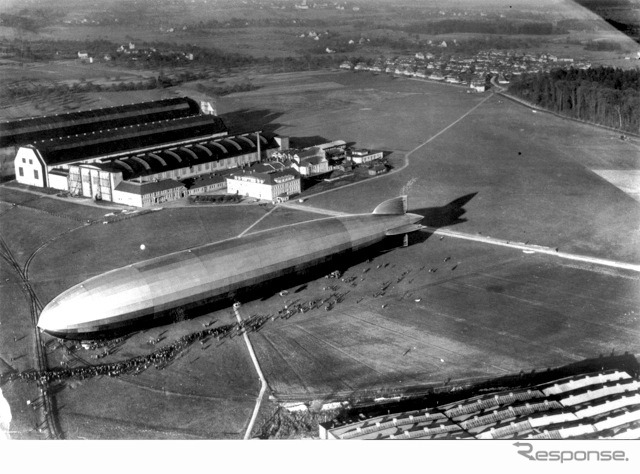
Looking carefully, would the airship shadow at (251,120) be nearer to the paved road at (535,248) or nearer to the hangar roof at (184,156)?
the hangar roof at (184,156)

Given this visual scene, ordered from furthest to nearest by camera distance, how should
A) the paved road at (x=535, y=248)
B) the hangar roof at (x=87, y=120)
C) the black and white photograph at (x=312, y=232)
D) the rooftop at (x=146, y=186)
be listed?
the hangar roof at (x=87, y=120) < the rooftop at (x=146, y=186) < the paved road at (x=535, y=248) < the black and white photograph at (x=312, y=232)

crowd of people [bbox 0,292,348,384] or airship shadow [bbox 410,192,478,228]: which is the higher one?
airship shadow [bbox 410,192,478,228]

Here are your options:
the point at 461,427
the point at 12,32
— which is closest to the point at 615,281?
the point at 461,427

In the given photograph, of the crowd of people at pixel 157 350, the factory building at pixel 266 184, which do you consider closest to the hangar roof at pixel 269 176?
the factory building at pixel 266 184

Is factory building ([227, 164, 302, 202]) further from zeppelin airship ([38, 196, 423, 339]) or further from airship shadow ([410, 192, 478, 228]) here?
zeppelin airship ([38, 196, 423, 339])

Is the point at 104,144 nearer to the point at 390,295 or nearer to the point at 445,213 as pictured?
the point at 445,213

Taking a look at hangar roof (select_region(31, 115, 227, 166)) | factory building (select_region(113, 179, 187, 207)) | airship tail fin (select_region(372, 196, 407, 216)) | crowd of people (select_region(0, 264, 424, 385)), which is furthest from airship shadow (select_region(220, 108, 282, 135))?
crowd of people (select_region(0, 264, 424, 385))
